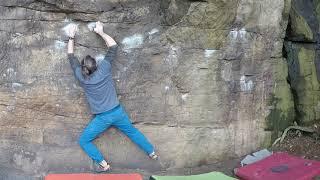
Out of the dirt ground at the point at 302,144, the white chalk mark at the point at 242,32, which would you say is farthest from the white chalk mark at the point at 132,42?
Answer: the dirt ground at the point at 302,144

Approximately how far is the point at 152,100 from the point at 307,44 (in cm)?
228

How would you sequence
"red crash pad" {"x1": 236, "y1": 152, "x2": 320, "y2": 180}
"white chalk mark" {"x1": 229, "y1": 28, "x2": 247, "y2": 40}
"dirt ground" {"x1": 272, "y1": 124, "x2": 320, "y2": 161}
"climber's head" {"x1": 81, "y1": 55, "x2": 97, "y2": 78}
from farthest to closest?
"dirt ground" {"x1": 272, "y1": 124, "x2": 320, "y2": 161}, "white chalk mark" {"x1": 229, "y1": 28, "x2": 247, "y2": 40}, "climber's head" {"x1": 81, "y1": 55, "x2": 97, "y2": 78}, "red crash pad" {"x1": 236, "y1": 152, "x2": 320, "y2": 180}

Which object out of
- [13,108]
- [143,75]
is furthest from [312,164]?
[13,108]

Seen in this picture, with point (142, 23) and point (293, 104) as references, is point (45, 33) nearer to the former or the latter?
point (142, 23)

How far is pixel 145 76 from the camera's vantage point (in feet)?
20.3

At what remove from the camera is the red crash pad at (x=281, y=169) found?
5.55 m

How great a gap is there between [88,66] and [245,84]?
1906 millimetres

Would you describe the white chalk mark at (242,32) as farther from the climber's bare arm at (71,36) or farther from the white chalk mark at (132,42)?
the climber's bare arm at (71,36)

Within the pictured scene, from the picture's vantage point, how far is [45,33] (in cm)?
605

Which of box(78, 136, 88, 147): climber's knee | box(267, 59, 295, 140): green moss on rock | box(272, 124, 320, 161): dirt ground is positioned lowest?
box(272, 124, 320, 161): dirt ground

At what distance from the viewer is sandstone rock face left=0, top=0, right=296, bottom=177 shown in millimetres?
6051

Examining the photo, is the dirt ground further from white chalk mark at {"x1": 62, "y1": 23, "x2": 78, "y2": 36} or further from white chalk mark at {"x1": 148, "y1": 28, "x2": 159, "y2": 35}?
white chalk mark at {"x1": 62, "y1": 23, "x2": 78, "y2": 36}

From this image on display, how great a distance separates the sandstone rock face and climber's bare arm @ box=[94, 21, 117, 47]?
10 cm

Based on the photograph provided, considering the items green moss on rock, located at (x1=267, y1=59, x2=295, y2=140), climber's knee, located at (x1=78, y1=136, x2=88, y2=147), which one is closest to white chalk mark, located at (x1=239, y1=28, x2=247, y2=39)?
green moss on rock, located at (x1=267, y1=59, x2=295, y2=140)
